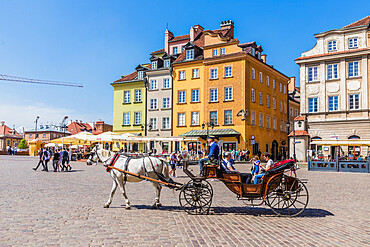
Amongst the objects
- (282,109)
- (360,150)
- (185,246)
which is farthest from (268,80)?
(185,246)

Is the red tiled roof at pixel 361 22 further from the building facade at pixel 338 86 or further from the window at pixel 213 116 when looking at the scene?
the window at pixel 213 116

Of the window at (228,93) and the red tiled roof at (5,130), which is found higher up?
the window at (228,93)

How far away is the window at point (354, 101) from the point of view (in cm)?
3544

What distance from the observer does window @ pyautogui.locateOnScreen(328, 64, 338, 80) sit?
121 feet

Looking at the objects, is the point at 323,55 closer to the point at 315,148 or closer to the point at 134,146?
the point at 315,148

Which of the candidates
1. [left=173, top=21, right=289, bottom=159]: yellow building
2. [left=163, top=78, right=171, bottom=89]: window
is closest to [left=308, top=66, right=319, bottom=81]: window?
[left=173, top=21, right=289, bottom=159]: yellow building

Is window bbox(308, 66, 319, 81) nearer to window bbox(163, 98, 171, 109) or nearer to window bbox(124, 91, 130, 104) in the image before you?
window bbox(163, 98, 171, 109)

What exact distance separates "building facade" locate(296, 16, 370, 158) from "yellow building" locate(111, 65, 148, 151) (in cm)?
2242

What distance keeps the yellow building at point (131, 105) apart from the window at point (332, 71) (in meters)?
24.8

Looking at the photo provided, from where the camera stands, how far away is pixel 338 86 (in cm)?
3653

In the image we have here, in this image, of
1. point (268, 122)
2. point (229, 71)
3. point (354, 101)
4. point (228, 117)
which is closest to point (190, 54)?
point (229, 71)

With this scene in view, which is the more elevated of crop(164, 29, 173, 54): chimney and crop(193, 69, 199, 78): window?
crop(164, 29, 173, 54): chimney

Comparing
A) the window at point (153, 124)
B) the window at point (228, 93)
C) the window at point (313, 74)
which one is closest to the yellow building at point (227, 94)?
the window at point (228, 93)

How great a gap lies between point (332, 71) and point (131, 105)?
2760cm
